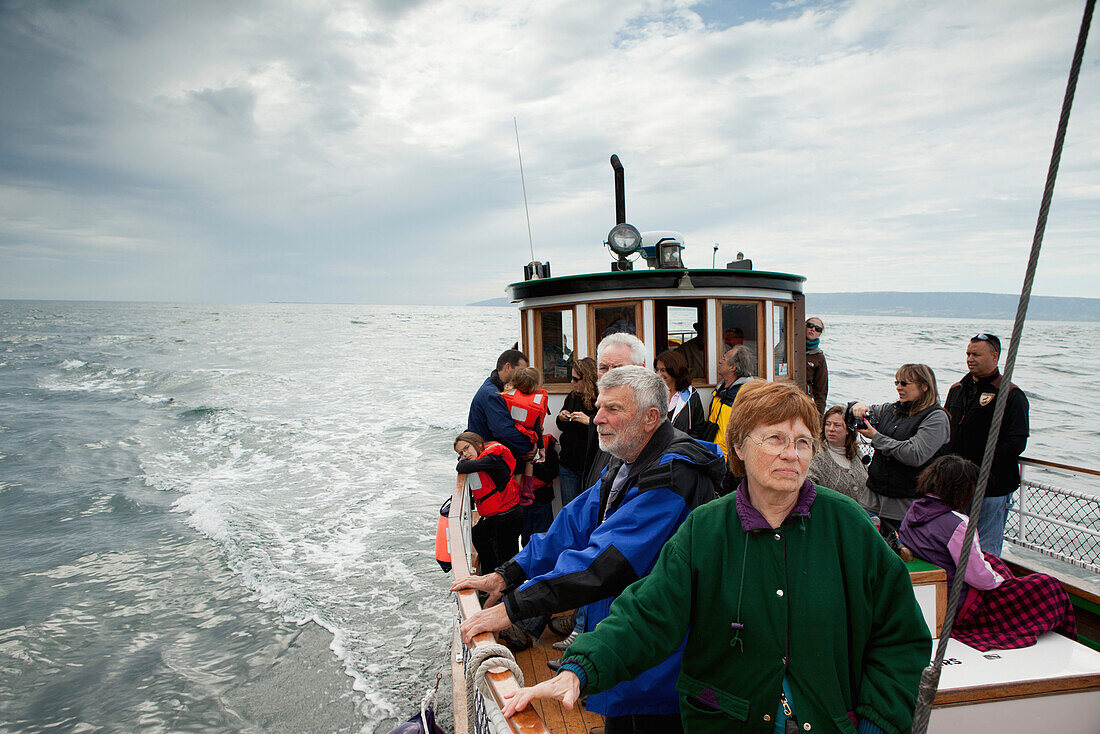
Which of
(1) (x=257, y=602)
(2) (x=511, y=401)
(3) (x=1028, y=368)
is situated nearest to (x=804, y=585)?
(2) (x=511, y=401)


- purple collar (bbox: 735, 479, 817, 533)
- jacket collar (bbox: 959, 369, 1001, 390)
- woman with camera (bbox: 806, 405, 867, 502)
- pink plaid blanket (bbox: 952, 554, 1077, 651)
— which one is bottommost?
pink plaid blanket (bbox: 952, 554, 1077, 651)

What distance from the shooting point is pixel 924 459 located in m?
3.91

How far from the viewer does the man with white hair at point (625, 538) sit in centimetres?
192

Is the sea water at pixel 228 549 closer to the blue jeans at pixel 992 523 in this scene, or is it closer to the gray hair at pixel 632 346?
the gray hair at pixel 632 346

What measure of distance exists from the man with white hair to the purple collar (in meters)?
0.36

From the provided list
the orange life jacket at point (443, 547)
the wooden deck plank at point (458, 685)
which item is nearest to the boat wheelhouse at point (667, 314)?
the orange life jacket at point (443, 547)

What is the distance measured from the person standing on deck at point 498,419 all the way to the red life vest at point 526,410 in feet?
0.20

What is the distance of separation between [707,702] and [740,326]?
5376mm

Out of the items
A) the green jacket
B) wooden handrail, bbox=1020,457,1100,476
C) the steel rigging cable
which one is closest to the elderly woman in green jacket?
the green jacket

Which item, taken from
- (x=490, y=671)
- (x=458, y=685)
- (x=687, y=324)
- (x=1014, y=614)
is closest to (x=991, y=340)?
(x=1014, y=614)

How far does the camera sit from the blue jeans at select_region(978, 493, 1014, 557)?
14.2 feet

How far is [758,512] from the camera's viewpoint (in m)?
1.63

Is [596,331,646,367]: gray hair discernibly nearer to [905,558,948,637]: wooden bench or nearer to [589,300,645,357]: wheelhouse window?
[905,558,948,637]: wooden bench

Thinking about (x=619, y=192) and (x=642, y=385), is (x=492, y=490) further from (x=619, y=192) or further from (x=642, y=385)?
(x=619, y=192)
